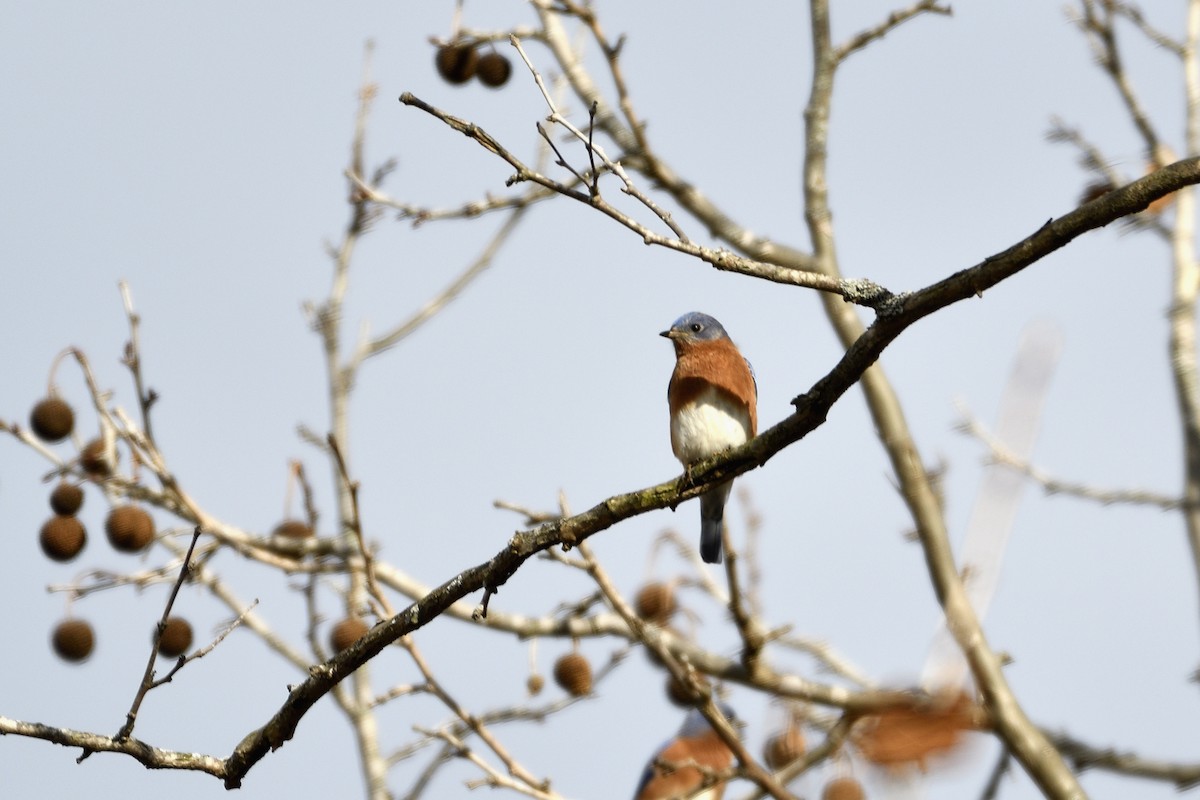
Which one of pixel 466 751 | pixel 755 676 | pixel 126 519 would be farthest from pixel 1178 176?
pixel 126 519

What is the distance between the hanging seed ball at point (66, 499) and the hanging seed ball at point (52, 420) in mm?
354

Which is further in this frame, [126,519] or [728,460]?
[126,519]

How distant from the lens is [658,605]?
796 cm

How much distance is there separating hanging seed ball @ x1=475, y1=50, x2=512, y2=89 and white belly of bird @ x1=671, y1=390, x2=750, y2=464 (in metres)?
3.35

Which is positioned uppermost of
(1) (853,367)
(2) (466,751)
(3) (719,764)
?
(3) (719,764)

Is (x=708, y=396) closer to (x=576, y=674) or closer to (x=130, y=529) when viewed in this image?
(x=576, y=674)

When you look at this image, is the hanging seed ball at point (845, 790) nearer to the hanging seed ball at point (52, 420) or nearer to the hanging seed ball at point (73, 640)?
the hanging seed ball at point (73, 640)

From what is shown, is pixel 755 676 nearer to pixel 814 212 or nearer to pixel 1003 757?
pixel 1003 757

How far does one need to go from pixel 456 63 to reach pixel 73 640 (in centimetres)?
411

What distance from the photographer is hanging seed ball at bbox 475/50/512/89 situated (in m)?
8.64

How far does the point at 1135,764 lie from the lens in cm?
721

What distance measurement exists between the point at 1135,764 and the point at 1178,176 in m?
5.06

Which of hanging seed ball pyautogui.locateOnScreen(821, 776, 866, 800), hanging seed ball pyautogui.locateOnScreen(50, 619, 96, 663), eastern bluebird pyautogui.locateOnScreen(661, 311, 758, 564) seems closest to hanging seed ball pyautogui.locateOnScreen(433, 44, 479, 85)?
eastern bluebird pyautogui.locateOnScreen(661, 311, 758, 564)

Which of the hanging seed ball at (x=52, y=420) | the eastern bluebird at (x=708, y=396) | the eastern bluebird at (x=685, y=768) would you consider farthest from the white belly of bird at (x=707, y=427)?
the hanging seed ball at (x=52, y=420)
